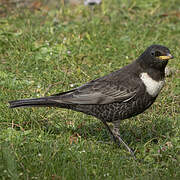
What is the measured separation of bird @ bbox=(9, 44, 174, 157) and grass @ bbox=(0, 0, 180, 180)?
1.07 feet

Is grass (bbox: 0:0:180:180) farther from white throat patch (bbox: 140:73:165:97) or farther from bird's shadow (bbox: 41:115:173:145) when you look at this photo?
white throat patch (bbox: 140:73:165:97)

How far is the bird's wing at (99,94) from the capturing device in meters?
4.86

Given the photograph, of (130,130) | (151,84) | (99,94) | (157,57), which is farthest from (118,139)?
(157,57)

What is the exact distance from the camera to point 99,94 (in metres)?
4.96

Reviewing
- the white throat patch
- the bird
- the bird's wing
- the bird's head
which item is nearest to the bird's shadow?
the bird

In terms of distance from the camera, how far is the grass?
4.19m

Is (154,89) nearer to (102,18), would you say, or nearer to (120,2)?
(102,18)

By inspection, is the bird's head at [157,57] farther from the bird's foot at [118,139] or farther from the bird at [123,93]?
the bird's foot at [118,139]

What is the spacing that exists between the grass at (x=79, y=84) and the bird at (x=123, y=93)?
1.07 feet

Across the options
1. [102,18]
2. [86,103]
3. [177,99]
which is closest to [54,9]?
[102,18]

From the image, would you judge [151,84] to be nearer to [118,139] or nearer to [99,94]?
[99,94]

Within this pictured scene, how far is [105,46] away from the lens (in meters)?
7.36

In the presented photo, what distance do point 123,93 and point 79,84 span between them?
165 centimetres

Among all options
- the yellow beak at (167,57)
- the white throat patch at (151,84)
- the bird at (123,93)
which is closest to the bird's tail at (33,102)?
the bird at (123,93)
